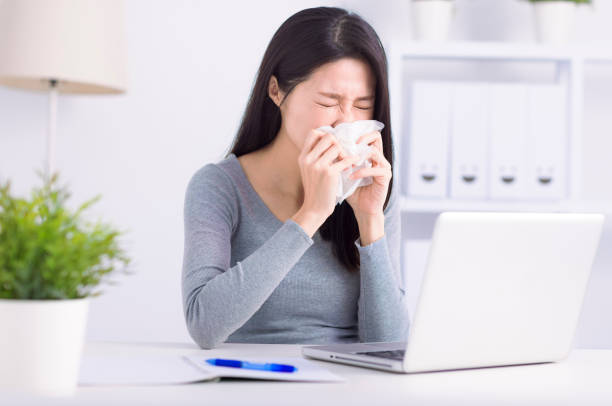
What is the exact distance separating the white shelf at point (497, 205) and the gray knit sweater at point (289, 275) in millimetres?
620

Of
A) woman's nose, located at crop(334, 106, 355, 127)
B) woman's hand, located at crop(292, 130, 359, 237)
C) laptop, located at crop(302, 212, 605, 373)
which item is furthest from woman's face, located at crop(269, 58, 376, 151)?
laptop, located at crop(302, 212, 605, 373)

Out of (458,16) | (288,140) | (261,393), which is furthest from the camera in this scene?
(458,16)

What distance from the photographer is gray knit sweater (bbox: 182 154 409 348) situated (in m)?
1.37

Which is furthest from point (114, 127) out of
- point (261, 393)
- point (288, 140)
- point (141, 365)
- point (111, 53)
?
point (261, 393)

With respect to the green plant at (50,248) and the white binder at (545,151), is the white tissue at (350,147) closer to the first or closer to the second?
the green plant at (50,248)

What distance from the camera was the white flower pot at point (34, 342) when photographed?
0.68 meters

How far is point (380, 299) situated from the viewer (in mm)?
1432

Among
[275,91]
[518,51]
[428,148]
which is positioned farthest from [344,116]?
[518,51]

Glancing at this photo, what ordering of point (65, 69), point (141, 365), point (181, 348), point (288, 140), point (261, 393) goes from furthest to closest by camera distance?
1. point (65, 69)
2. point (288, 140)
3. point (181, 348)
4. point (141, 365)
5. point (261, 393)

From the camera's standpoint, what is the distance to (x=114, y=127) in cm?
253

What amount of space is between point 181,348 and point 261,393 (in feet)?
1.34

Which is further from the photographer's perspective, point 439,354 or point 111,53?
point 111,53

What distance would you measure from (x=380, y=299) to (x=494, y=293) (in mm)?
478

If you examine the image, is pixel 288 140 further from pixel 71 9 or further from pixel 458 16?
pixel 458 16
